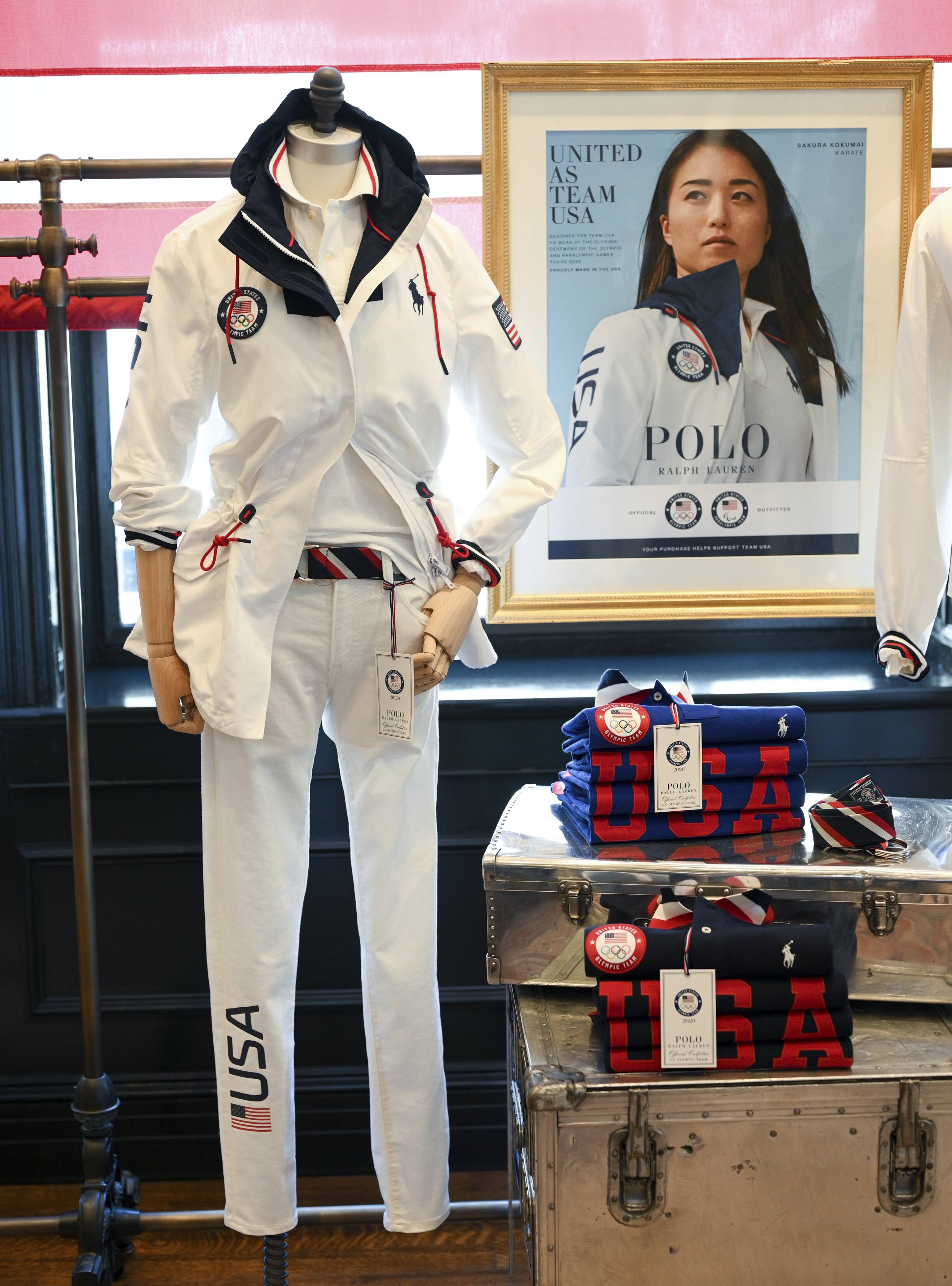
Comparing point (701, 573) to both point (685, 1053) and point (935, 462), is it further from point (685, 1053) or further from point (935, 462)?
point (685, 1053)

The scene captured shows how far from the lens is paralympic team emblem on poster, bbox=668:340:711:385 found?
2111 mm

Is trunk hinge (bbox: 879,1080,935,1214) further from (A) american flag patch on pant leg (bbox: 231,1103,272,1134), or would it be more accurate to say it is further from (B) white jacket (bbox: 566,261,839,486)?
(B) white jacket (bbox: 566,261,839,486)

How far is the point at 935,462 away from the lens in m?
1.90

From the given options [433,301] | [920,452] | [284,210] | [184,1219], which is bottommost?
[184,1219]

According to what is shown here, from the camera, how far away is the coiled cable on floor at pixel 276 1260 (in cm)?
171

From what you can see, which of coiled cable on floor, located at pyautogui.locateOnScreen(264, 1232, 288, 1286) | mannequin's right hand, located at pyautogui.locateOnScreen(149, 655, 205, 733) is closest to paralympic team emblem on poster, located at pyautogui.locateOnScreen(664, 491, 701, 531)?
mannequin's right hand, located at pyautogui.locateOnScreen(149, 655, 205, 733)

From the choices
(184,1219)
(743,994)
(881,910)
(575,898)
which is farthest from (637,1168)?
(184,1219)

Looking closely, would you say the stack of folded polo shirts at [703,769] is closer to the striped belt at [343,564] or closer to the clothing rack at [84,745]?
the striped belt at [343,564]

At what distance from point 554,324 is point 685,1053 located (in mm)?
1282

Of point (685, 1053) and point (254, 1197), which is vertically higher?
point (685, 1053)

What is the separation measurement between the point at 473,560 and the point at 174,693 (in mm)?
467

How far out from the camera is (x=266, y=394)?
1.53 metres

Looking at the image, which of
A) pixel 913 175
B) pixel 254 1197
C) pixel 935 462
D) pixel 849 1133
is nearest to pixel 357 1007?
pixel 254 1197

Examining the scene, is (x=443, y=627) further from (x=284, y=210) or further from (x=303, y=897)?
(x=284, y=210)
